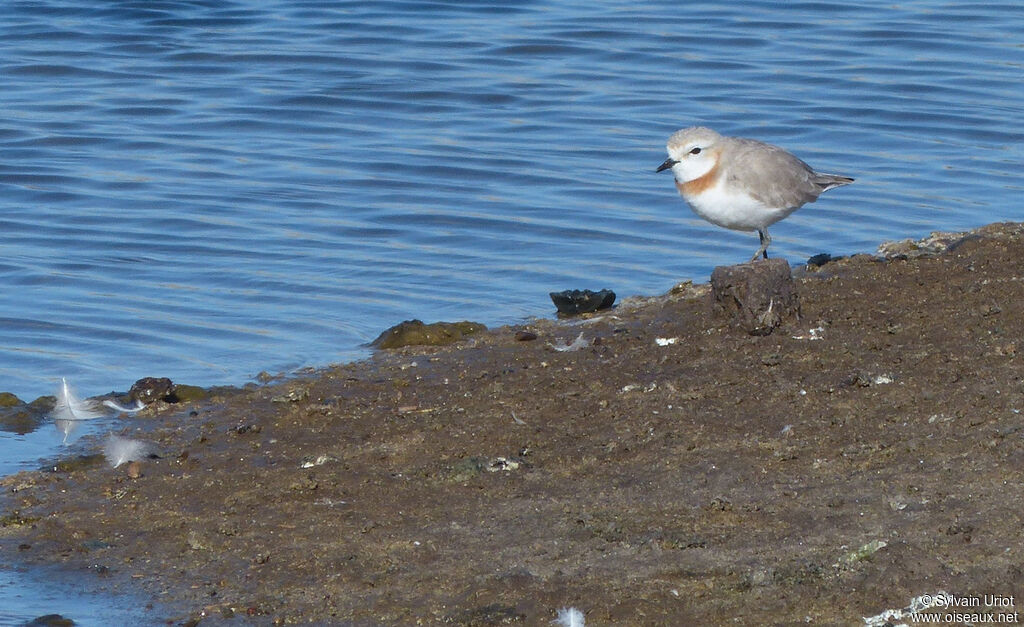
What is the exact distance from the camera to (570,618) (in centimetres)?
471

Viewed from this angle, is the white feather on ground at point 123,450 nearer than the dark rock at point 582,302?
Yes

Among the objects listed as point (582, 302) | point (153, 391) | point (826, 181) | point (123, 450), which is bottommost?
point (582, 302)

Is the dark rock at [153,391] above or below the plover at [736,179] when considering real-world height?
below

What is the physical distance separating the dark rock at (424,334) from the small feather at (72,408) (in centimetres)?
175

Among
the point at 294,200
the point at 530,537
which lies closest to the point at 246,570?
the point at 530,537

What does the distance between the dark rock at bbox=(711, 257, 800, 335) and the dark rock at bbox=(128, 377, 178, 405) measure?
299 cm

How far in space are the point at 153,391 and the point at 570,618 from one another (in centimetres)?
381

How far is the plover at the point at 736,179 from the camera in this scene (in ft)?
28.2

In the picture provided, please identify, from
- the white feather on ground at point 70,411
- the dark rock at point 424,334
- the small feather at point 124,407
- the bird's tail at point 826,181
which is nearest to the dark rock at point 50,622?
the white feather on ground at point 70,411

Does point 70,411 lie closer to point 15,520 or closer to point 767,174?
point 15,520

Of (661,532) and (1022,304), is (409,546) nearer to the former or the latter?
(661,532)

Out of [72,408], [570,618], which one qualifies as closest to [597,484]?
[570,618]

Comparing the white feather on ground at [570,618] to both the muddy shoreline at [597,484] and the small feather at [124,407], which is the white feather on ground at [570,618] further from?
the small feather at [124,407]

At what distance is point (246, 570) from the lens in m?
5.35
